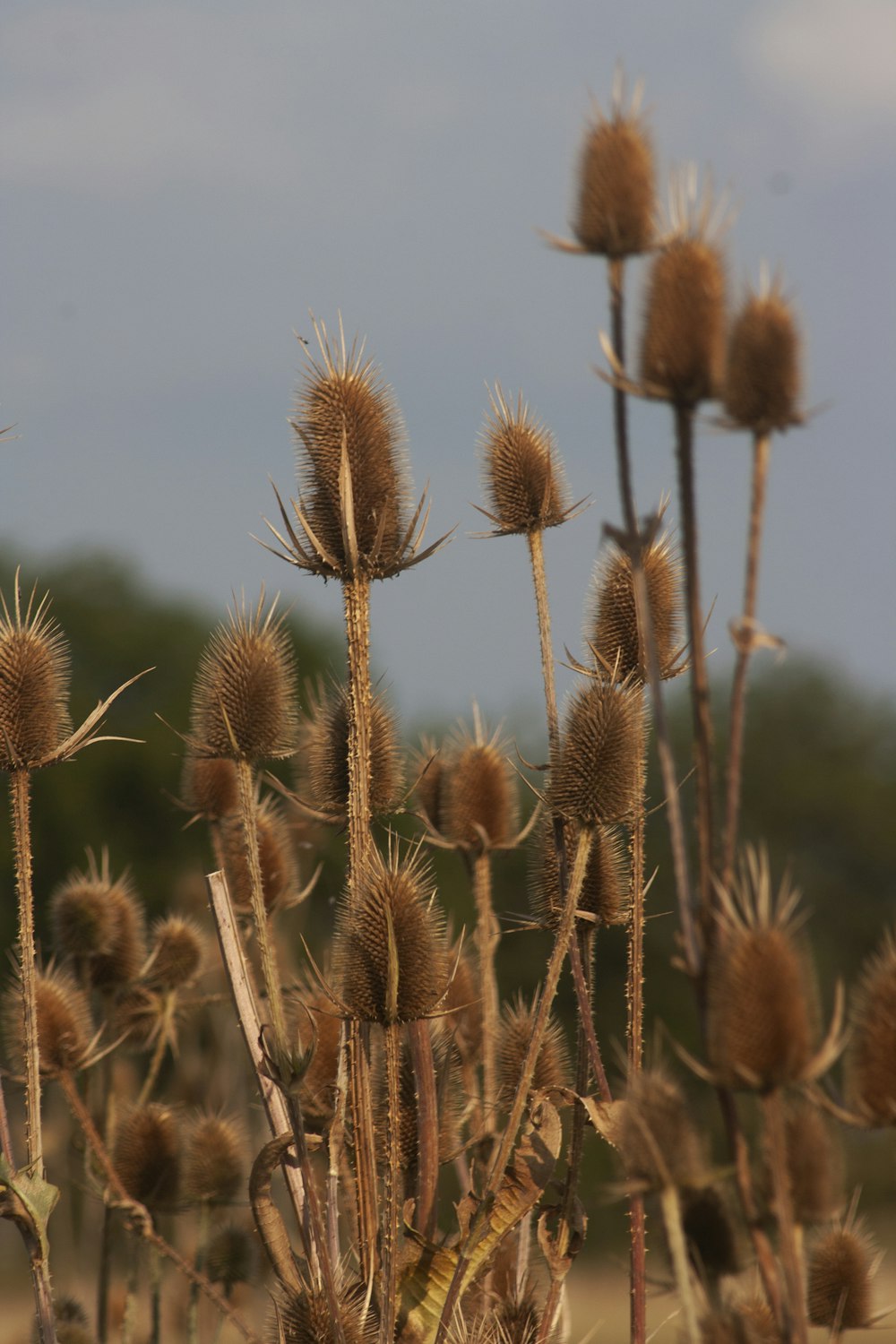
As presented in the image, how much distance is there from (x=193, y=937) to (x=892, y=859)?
43.7m

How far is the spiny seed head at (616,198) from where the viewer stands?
342 cm

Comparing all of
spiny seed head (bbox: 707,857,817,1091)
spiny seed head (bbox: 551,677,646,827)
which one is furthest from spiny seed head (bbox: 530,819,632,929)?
spiny seed head (bbox: 707,857,817,1091)

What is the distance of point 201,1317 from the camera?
9.86m

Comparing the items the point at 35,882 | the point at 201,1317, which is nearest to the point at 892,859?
the point at 35,882

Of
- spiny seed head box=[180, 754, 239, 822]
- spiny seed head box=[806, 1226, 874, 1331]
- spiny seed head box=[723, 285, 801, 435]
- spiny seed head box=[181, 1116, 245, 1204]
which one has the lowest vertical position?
spiny seed head box=[181, 1116, 245, 1204]

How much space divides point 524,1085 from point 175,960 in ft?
10.6

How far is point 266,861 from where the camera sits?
20.9ft

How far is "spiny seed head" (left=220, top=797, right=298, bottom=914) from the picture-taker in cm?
637

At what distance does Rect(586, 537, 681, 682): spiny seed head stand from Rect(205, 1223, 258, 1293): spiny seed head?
3493 mm

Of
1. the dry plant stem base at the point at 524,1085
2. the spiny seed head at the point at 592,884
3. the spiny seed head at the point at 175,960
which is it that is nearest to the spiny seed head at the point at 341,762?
the spiny seed head at the point at 592,884

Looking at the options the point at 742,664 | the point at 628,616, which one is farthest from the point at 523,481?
the point at 742,664

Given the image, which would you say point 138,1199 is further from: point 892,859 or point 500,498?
point 892,859

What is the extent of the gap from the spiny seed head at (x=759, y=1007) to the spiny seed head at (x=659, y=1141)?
24 cm

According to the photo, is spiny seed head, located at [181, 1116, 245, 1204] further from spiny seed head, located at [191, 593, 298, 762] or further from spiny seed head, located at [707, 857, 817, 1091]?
spiny seed head, located at [707, 857, 817, 1091]
